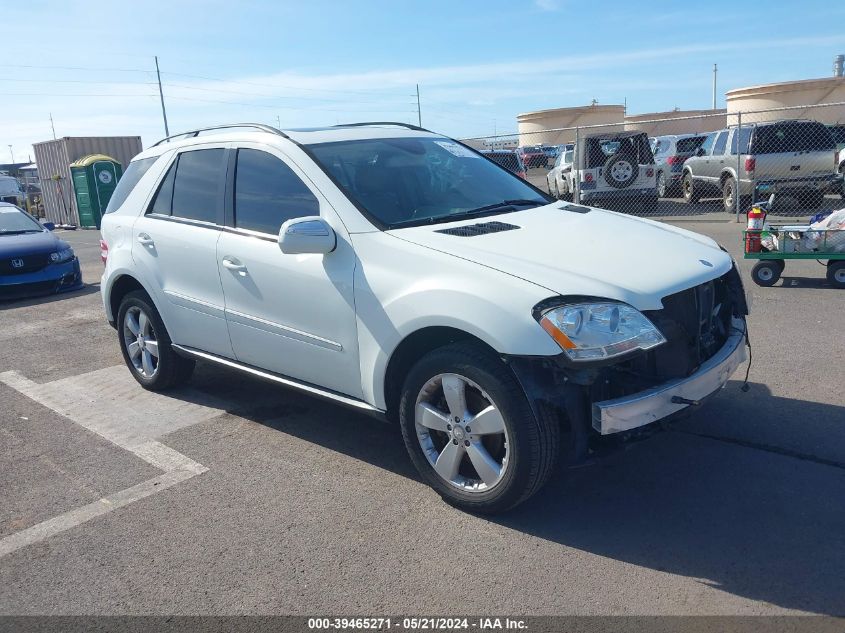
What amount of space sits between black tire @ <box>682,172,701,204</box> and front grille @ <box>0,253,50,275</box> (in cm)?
1340

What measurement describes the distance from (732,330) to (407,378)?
1.77 m

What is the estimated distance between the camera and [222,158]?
491 centimetres

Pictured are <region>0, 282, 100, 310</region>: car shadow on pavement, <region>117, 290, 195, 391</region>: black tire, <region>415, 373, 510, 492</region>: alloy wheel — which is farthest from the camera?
<region>0, 282, 100, 310</region>: car shadow on pavement

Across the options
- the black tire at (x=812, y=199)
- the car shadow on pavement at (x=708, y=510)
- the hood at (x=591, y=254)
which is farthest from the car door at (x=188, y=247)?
the black tire at (x=812, y=199)

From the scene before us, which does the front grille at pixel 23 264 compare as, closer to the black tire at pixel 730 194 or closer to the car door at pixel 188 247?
the car door at pixel 188 247

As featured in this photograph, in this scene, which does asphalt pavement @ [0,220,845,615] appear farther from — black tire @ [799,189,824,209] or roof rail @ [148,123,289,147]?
black tire @ [799,189,824,209]

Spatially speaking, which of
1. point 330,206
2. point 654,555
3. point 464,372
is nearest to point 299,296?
point 330,206

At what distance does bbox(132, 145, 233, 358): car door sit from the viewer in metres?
4.83

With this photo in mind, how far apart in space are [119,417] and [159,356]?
1.66 feet

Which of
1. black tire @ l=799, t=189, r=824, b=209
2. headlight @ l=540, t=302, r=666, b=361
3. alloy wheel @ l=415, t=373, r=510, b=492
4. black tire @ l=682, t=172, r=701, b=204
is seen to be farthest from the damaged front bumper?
black tire @ l=682, t=172, r=701, b=204

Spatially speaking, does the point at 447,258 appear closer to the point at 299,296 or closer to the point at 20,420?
the point at 299,296

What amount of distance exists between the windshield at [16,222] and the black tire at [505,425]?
9.89m

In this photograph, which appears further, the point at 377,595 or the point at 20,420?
the point at 20,420

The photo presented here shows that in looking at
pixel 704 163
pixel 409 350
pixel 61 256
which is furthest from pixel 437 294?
pixel 704 163
